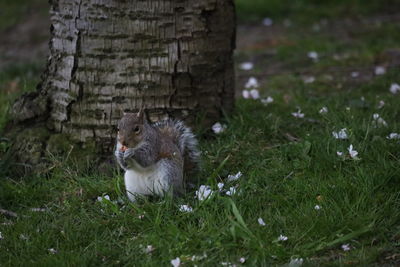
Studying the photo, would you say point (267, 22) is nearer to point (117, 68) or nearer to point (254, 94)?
point (254, 94)

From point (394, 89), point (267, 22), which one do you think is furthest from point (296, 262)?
point (267, 22)

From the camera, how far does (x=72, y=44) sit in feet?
13.1

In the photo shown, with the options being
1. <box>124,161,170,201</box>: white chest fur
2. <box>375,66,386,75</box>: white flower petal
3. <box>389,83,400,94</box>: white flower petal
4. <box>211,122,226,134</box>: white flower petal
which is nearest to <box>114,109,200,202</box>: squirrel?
<box>124,161,170,201</box>: white chest fur

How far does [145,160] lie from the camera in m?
3.34

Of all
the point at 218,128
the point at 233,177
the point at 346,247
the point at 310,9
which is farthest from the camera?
the point at 310,9

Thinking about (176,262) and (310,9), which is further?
(310,9)

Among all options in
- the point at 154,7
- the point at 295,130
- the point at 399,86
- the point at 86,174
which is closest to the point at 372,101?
the point at 399,86

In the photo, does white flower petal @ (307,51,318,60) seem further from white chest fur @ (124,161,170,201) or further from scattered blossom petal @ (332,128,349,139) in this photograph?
white chest fur @ (124,161,170,201)

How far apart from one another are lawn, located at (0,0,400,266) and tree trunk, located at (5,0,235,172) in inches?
9.7

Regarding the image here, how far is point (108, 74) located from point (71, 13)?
1.40ft

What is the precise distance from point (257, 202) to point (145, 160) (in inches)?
23.4

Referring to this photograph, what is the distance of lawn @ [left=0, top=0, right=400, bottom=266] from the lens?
2912 millimetres

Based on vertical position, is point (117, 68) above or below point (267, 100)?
above

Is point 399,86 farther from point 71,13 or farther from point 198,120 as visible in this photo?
point 71,13
